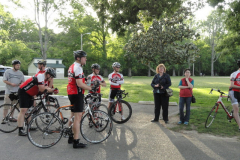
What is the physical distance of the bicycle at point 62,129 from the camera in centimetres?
453

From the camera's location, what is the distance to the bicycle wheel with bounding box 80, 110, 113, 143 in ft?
15.7

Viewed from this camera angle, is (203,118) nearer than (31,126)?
No

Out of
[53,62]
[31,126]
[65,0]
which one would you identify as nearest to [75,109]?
[31,126]

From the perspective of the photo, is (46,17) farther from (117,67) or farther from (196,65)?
(196,65)

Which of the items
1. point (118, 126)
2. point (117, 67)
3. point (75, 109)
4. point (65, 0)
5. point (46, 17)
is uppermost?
point (65, 0)

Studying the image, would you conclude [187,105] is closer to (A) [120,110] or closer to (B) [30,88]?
(A) [120,110]

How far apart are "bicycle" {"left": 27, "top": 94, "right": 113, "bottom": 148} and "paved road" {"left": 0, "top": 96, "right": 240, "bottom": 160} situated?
0.16 meters

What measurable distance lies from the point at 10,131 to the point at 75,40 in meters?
48.0

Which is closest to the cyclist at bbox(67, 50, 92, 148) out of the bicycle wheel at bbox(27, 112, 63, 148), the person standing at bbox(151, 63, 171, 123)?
the bicycle wheel at bbox(27, 112, 63, 148)

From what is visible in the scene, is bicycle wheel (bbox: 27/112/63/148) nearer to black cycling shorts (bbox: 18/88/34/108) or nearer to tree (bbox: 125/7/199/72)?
black cycling shorts (bbox: 18/88/34/108)

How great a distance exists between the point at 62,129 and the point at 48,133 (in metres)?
0.30

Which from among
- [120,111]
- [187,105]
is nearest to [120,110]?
[120,111]

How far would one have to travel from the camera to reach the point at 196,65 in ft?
263

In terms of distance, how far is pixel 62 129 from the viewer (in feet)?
15.2
